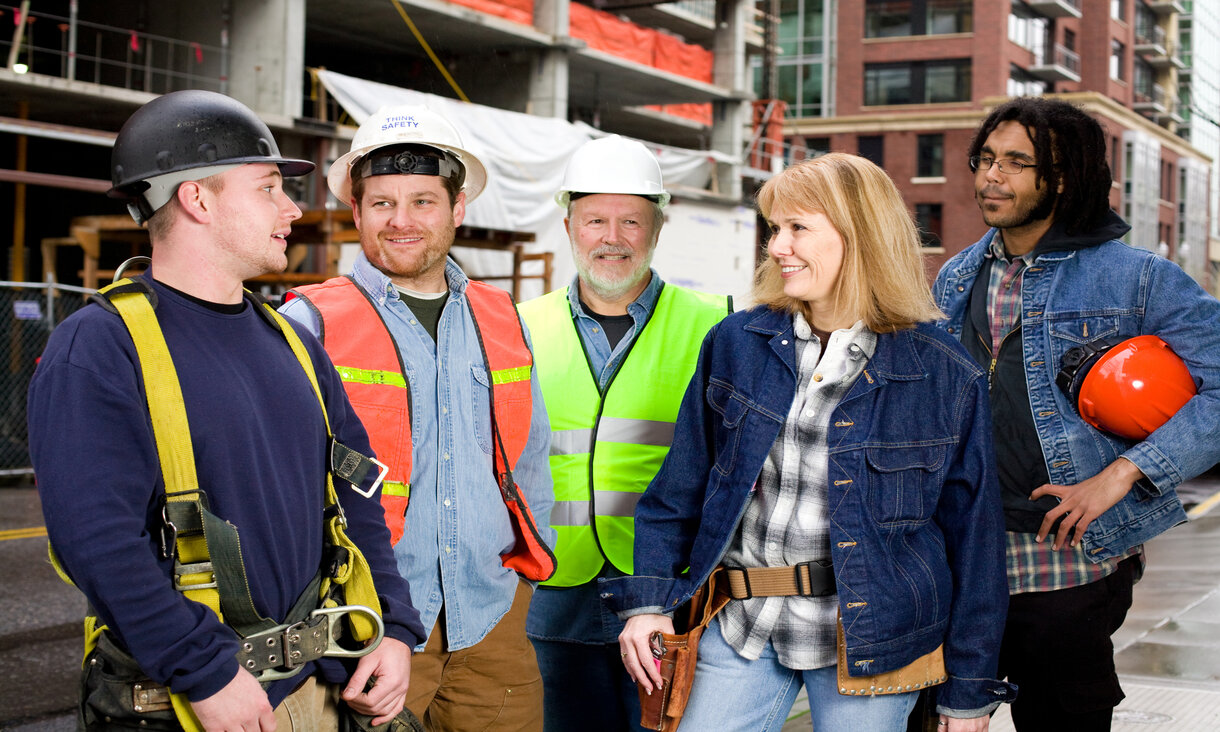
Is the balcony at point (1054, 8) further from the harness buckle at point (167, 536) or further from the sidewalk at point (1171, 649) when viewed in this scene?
the harness buckle at point (167, 536)

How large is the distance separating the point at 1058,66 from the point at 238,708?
61253mm

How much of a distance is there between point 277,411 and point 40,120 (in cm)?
2196

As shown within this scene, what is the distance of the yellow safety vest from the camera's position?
12.8 ft

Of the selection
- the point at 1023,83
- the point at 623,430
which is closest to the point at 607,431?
the point at 623,430

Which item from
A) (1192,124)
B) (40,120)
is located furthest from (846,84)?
(40,120)

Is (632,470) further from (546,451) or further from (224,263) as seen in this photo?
(224,263)

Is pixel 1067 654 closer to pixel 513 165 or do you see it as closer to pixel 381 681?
pixel 381 681

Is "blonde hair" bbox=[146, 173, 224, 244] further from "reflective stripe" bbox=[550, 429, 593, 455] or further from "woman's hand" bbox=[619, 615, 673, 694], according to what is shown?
"reflective stripe" bbox=[550, 429, 593, 455]

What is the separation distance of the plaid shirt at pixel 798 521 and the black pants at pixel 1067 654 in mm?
908

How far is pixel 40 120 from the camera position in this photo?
21.6 m

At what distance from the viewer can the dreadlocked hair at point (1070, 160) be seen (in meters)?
3.58

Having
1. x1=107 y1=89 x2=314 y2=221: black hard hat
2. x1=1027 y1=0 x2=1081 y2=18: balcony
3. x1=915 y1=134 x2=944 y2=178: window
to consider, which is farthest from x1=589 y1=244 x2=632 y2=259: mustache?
x1=1027 y1=0 x2=1081 y2=18: balcony

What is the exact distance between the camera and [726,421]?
298 cm

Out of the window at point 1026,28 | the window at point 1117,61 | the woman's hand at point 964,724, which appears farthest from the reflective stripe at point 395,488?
the window at point 1117,61
